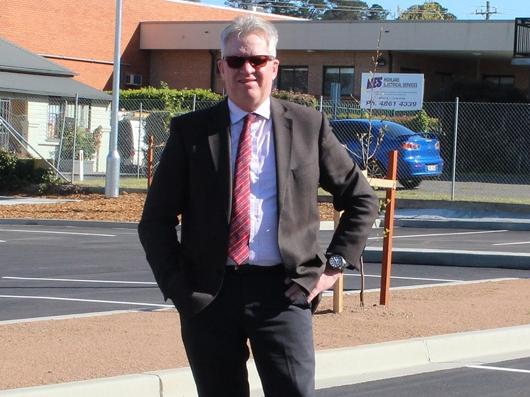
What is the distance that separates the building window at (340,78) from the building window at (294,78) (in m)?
0.83

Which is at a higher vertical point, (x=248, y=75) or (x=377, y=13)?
(x=377, y=13)

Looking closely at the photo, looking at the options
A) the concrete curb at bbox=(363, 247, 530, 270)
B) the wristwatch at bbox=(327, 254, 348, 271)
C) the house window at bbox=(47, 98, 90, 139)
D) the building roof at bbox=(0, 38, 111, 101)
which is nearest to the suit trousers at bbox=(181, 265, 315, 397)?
the wristwatch at bbox=(327, 254, 348, 271)

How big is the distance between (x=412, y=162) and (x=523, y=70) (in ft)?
51.5

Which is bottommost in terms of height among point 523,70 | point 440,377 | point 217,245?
point 440,377

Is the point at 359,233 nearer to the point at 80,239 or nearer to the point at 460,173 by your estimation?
the point at 80,239

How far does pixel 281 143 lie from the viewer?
4430 mm

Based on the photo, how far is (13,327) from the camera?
9.02 metres

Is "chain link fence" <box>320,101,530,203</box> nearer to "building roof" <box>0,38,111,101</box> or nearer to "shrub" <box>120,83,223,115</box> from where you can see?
"shrub" <box>120,83,223,115</box>

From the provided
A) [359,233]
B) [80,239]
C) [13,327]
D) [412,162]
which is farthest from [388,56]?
[359,233]

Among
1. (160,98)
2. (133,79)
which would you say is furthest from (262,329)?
(133,79)

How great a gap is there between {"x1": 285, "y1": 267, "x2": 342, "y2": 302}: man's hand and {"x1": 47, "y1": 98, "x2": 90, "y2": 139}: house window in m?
29.4

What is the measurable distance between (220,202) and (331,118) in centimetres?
2535

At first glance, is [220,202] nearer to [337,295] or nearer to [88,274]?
[337,295]

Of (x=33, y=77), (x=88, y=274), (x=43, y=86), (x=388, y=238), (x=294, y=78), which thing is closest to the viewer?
(x=388, y=238)
